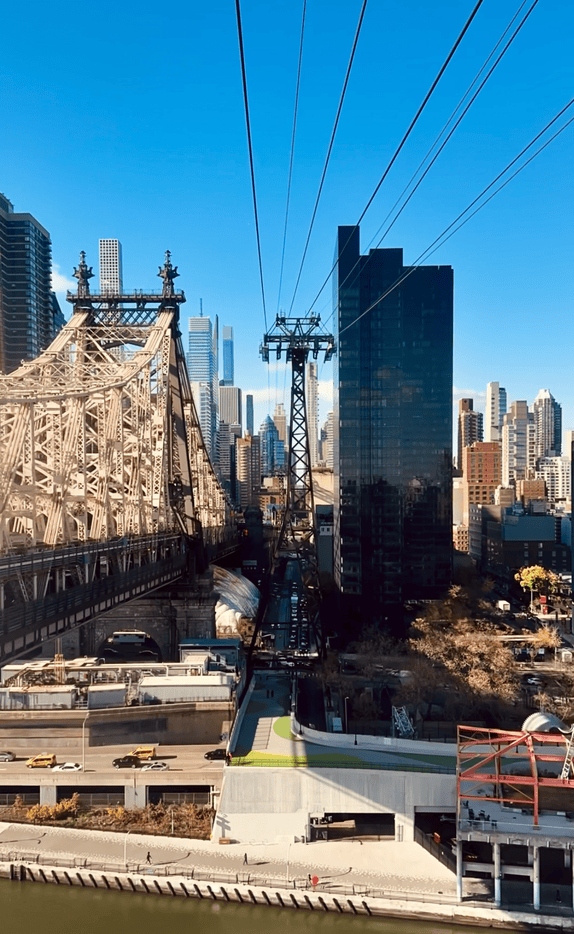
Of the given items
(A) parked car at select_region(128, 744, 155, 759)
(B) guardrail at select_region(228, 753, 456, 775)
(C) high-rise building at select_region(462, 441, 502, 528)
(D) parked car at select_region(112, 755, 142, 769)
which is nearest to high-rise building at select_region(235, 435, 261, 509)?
(C) high-rise building at select_region(462, 441, 502, 528)

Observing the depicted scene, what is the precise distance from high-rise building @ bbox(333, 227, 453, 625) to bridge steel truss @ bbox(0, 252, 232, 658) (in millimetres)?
9738

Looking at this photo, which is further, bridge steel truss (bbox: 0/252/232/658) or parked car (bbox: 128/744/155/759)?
parked car (bbox: 128/744/155/759)

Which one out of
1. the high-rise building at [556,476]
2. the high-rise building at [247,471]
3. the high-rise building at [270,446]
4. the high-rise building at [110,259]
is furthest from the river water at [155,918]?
the high-rise building at [270,446]

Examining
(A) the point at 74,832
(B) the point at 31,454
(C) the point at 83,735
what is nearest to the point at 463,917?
(A) the point at 74,832

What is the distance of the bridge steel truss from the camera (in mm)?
16875

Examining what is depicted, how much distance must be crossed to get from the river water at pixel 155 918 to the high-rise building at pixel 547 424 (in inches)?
4734

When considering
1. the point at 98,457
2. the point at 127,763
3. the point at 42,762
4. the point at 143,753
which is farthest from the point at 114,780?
the point at 98,457

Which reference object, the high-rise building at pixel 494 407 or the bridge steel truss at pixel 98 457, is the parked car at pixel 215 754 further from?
the high-rise building at pixel 494 407

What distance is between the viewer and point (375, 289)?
45.2m

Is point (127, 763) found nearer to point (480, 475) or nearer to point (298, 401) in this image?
point (298, 401)

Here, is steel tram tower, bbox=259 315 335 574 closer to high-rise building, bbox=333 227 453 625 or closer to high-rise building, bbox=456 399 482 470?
high-rise building, bbox=333 227 453 625

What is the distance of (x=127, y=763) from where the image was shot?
2330cm

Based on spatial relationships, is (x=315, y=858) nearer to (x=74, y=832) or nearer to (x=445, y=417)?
(x=74, y=832)

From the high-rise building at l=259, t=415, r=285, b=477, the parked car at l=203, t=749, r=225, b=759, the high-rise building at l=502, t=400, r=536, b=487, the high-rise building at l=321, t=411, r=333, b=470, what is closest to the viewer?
the parked car at l=203, t=749, r=225, b=759
